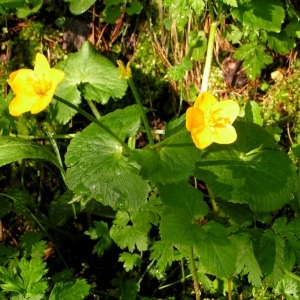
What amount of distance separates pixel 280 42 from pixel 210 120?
4.17 feet

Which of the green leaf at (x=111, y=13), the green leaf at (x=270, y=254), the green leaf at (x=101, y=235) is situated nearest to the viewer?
the green leaf at (x=270, y=254)

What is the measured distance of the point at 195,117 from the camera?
7.02 ft

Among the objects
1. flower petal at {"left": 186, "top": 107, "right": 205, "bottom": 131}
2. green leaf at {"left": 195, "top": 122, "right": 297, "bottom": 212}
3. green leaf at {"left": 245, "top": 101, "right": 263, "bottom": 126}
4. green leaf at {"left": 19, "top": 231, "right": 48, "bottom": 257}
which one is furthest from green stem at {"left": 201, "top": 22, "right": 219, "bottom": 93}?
green leaf at {"left": 19, "top": 231, "right": 48, "bottom": 257}

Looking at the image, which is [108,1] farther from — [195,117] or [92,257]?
[92,257]

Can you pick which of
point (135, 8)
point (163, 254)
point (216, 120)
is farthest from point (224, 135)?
point (135, 8)

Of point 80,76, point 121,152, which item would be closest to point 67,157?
point 121,152

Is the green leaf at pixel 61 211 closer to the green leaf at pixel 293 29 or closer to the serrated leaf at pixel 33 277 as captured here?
the serrated leaf at pixel 33 277

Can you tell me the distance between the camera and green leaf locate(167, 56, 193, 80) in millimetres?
3098

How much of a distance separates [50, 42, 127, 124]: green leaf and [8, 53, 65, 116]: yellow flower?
894 millimetres

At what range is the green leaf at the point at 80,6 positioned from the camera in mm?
3162

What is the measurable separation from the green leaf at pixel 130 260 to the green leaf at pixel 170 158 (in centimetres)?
79

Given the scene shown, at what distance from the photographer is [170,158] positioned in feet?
7.48

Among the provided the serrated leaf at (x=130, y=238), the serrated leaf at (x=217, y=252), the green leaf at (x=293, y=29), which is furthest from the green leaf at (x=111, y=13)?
the serrated leaf at (x=217, y=252)

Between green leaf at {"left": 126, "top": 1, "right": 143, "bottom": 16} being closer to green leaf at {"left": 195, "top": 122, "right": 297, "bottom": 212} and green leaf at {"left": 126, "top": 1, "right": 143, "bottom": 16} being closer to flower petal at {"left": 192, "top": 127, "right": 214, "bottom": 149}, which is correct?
green leaf at {"left": 195, "top": 122, "right": 297, "bottom": 212}
